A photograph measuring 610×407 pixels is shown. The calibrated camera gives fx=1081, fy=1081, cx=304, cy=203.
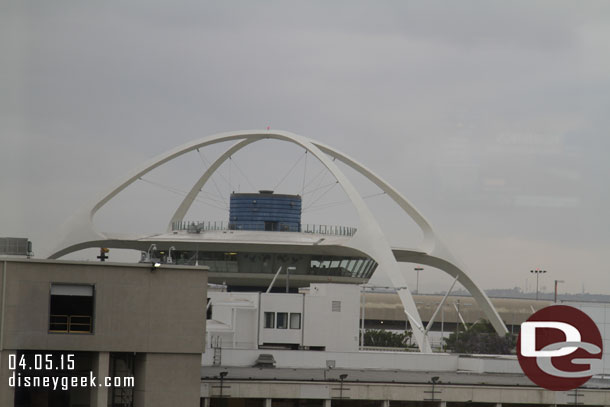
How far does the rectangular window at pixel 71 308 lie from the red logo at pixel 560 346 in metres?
12.7

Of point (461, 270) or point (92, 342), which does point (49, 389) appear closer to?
point (92, 342)

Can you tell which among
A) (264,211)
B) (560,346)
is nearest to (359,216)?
(264,211)

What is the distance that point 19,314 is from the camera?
2730 centimetres

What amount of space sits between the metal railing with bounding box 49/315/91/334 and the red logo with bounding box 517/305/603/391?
42.0 feet

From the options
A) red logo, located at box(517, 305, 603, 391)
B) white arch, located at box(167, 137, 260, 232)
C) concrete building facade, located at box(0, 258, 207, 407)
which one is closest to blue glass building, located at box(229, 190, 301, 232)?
white arch, located at box(167, 137, 260, 232)

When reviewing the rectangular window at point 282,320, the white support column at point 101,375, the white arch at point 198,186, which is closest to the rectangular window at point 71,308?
the white support column at point 101,375

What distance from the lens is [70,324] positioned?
2784 cm

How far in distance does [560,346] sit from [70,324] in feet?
48.1

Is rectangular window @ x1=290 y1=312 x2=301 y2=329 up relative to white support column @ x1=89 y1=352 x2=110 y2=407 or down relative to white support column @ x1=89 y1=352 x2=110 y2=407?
up

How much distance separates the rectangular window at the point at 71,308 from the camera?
1095 inches

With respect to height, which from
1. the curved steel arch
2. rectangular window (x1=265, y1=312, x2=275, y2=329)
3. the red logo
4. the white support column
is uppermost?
the curved steel arch

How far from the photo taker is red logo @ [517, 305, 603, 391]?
32.6 metres

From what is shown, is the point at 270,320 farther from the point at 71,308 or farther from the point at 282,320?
the point at 71,308

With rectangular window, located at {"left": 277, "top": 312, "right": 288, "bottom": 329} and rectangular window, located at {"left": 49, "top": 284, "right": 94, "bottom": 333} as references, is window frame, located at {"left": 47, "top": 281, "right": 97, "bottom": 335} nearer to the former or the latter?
rectangular window, located at {"left": 49, "top": 284, "right": 94, "bottom": 333}
